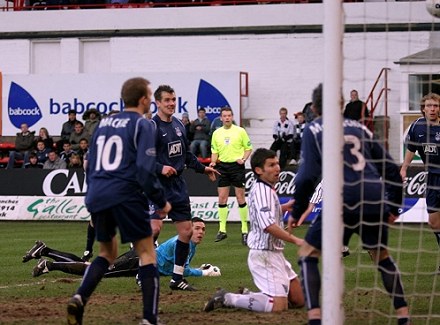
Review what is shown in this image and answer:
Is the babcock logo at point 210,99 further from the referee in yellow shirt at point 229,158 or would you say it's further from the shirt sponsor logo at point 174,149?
the shirt sponsor logo at point 174,149

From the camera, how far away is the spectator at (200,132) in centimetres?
2781

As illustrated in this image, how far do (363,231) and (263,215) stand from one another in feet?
4.88

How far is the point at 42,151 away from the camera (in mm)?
27469

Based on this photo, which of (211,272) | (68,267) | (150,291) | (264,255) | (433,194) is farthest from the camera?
(433,194)

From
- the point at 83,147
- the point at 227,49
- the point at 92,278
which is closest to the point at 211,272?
the point at 92,278

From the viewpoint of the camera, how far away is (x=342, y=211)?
7.82 metres

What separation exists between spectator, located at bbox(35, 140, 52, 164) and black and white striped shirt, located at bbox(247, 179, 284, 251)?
59.0 ft

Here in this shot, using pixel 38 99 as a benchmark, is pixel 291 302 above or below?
below

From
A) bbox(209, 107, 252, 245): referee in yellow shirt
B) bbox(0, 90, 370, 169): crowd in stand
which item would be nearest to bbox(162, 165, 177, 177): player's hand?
bbox(209, 107, 252, 245): referee in yellow shirt

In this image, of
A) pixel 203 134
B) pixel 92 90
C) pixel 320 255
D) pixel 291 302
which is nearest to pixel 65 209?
pixel 203 134

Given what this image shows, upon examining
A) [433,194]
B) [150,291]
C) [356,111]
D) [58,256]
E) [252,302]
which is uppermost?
[356,111]

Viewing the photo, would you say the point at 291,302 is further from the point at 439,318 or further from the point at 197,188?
the point at 197,188

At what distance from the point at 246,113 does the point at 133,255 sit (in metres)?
18.7

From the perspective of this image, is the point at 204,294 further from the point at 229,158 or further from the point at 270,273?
the point at 229,158
